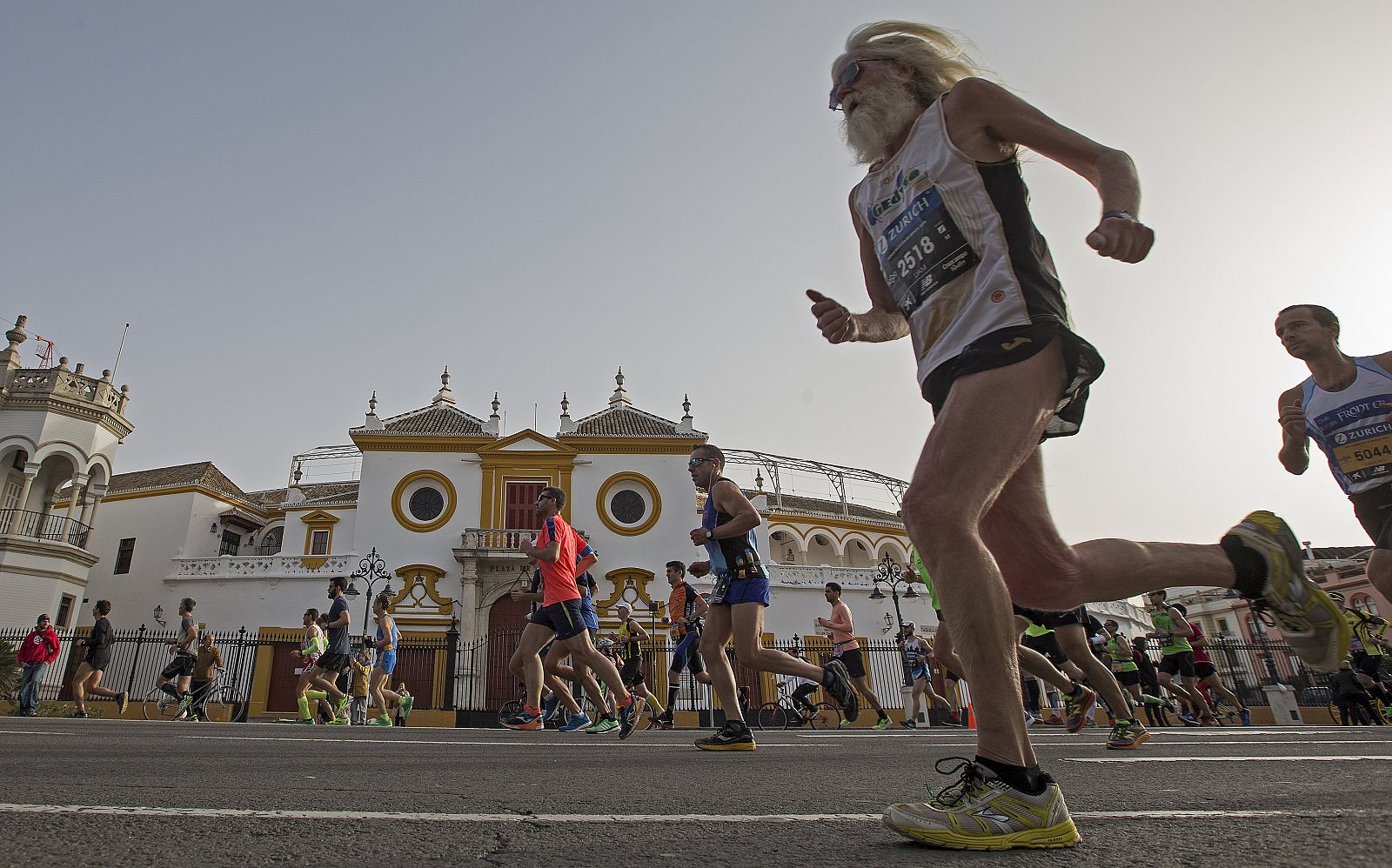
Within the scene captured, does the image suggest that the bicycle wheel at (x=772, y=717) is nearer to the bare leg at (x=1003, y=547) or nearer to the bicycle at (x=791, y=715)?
the bicycle at (x=791, y=715)

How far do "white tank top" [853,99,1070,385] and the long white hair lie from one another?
206 millimetres

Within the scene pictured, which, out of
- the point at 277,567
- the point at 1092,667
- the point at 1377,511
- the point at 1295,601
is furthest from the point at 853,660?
the point at 277,567

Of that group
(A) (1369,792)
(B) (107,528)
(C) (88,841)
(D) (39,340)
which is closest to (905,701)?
(A) (1369,792)

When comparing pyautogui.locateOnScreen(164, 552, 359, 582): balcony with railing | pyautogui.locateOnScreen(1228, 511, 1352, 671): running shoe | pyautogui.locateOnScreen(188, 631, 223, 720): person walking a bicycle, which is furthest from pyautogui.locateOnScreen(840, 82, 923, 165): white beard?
pyautogui.locateOnScreen(164, 552, 359, 582): balcony with railing

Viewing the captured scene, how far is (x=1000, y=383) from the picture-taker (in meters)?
1.94

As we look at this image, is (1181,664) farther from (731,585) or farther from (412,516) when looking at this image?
(412,516)

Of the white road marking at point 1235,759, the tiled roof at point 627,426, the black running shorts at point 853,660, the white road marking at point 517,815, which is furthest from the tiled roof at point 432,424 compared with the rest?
the white road marking at point 517,815

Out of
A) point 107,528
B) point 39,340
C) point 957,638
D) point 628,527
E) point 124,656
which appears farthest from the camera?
point 107,528

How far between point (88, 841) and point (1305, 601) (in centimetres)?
274

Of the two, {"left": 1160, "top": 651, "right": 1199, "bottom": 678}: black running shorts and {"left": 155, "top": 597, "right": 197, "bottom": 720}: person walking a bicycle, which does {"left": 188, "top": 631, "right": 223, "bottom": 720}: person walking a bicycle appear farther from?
{"left": 1160, "top": 651, "right": 1199, "bottom": 678}: black running shorts

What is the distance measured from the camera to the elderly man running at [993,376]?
5.74ft

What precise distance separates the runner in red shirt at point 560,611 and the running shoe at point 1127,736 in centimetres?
323

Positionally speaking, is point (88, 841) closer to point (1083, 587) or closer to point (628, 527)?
point (1083, 587)

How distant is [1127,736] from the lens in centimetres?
434
